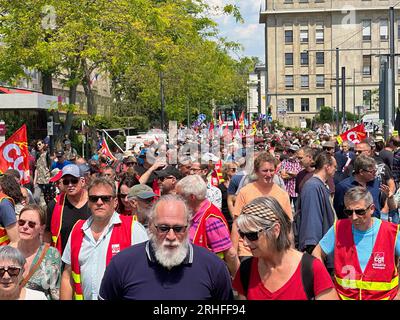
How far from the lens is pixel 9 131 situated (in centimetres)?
3028

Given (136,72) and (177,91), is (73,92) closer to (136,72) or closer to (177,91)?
(136,72)

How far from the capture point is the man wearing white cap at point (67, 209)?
267 inches

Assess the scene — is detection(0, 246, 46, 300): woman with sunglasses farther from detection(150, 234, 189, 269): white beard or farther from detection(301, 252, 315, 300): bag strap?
detection(301, 252, 315, 300): bag strap

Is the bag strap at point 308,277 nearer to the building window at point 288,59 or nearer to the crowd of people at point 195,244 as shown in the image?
the crowd of people at point 195,244

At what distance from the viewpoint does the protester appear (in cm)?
547

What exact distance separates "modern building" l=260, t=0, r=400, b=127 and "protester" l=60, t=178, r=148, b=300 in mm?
92407

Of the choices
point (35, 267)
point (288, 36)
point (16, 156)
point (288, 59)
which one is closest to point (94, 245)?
point (35, 267)

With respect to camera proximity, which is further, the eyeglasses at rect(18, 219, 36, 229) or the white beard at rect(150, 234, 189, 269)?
the eyeglasses at rect(18, 219, 36, 229)

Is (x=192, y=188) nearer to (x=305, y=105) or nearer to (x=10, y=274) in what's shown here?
(x=10, y=274)

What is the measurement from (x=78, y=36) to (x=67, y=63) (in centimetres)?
100

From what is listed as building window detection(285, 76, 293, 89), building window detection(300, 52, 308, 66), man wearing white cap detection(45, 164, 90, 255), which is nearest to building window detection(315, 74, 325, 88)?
building window detection(300, 52, 308, 66)

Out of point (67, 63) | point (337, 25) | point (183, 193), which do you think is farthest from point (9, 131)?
point (337, 25)

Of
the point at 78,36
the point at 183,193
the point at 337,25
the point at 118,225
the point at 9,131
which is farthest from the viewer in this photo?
the point at 337,25

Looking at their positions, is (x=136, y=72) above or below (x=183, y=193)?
above
